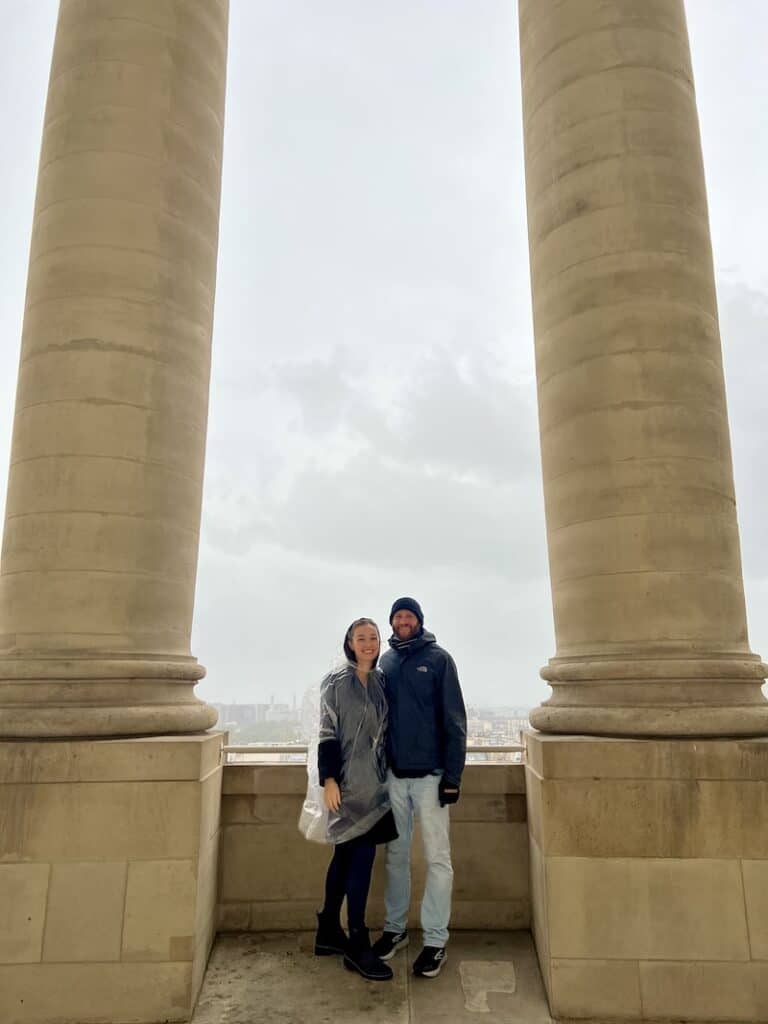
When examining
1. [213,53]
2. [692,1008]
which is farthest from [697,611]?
[213,53]

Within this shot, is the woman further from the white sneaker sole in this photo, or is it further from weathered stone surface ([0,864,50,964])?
weathered stone surface ([0,864,50,964])

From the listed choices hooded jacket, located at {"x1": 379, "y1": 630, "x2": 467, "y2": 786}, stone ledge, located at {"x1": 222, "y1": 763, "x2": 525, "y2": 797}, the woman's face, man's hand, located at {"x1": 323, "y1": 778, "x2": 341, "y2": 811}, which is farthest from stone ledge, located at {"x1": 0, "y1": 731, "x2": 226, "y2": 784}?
hooded jacket, located at {"x1": 379, "y1": 630, "x2": 467, "y2": 786}

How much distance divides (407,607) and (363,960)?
6.29m

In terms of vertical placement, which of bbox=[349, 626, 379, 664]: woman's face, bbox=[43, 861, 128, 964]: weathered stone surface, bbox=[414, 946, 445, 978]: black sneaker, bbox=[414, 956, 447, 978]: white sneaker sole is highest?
bbox=[349, 626, 379, 664]: woman's face

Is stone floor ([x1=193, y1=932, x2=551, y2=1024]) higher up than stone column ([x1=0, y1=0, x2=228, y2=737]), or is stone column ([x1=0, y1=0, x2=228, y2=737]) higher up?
stone column ([x1=0, y1=0, x2=228, y2=737])

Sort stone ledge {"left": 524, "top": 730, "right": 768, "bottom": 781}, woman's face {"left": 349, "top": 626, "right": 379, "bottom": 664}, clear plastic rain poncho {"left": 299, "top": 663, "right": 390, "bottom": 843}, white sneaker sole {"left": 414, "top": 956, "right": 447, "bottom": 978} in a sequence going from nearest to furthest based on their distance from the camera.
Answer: stone ledge {"left": 524, "top": 730, "right": 768, "bottom": 781}, white sneaker sole {"left": 414, "top": 956, "right": 447, "bottom": 978}, clear plastic rain poncho {"left": 299, "top": 663, "right": 390, "bottom": 843}, woman's face {"left": 349, "top": 626, "right": 379, "bottom": 664}

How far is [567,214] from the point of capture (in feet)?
54.2

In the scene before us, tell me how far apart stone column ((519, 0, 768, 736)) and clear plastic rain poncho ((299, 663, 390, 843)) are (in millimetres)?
3401

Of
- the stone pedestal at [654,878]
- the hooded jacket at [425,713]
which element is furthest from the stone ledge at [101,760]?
the stone pedestal at [654,878]

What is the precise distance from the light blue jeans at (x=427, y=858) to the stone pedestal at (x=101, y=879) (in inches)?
137

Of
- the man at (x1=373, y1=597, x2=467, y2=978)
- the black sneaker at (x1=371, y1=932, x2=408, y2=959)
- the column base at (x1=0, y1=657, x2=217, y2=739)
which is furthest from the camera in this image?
the black sneaker at (x1=371, y1=932, x2=408, y2=959)

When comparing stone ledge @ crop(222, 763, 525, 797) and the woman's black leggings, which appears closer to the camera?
the woman's black leggings

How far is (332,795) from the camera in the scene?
13414mm

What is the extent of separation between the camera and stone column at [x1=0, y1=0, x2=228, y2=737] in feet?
45.6
